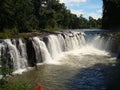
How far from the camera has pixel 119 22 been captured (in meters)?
60.1

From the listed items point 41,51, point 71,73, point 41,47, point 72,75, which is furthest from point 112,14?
point 72,75

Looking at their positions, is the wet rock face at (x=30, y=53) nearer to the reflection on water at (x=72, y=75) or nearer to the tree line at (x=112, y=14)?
the reflection on water at (x=72, y=75)

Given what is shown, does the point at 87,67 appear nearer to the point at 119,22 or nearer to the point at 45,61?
the point at 45,61

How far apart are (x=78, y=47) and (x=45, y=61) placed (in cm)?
1050

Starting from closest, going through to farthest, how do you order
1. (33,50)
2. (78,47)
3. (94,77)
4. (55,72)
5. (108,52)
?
(94,77), (55,72), (33,50), (108,52), (78,47)

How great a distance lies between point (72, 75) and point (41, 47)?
7668mm

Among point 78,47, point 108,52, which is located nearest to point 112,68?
point 108,52

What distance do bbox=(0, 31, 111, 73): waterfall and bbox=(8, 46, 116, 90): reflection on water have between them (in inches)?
60.0

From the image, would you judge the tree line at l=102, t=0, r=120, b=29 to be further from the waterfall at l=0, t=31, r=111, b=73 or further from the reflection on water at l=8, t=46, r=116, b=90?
the reflection on water at l=8, t=46, r=116, b=90

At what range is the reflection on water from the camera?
740 inches

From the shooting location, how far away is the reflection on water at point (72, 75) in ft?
61.7

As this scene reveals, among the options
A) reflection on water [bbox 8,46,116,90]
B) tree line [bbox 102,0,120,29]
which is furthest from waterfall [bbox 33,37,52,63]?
tree line [bbox 102,0,120,29]

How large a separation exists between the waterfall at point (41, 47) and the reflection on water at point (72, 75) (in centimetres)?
152

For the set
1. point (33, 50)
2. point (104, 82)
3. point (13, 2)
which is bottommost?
point (104, 82)
